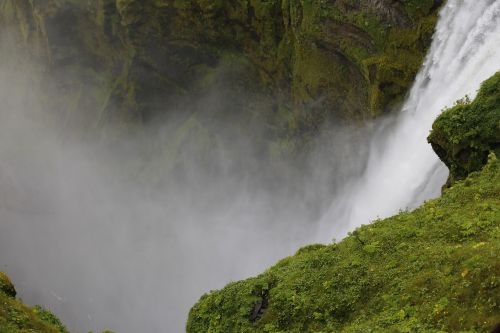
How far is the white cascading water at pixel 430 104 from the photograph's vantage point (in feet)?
97.4

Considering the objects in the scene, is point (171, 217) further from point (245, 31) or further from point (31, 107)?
point (31, 107)

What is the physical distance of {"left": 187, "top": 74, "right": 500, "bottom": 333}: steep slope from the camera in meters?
14.1

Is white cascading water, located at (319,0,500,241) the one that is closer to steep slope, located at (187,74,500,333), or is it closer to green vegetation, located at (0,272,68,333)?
steep slope, located at (187,74,500,333)

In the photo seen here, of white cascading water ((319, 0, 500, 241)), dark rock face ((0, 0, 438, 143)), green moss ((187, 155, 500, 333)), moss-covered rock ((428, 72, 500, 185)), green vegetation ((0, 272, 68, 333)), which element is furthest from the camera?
dark rock face ((0, 0, 438, 143))

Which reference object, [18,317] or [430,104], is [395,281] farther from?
[430,104]

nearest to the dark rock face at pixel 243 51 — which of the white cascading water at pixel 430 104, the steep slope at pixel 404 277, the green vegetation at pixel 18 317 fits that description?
the white cascading water at pixel 430 104

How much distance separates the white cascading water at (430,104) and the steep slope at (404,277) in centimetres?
899

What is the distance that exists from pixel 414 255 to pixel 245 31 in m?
45.4

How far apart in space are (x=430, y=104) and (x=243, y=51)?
104 ft

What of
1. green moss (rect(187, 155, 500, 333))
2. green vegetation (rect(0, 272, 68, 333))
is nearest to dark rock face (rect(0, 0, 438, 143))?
green moss (rect(187, 155, 500, 333))

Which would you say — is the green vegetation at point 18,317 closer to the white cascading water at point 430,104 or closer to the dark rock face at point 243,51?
the white cascading water at point 430,104

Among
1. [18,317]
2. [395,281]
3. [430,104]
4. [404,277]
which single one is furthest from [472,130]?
[18,317]

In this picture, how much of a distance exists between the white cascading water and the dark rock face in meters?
2.46

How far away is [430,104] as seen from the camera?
3331 centimetres
